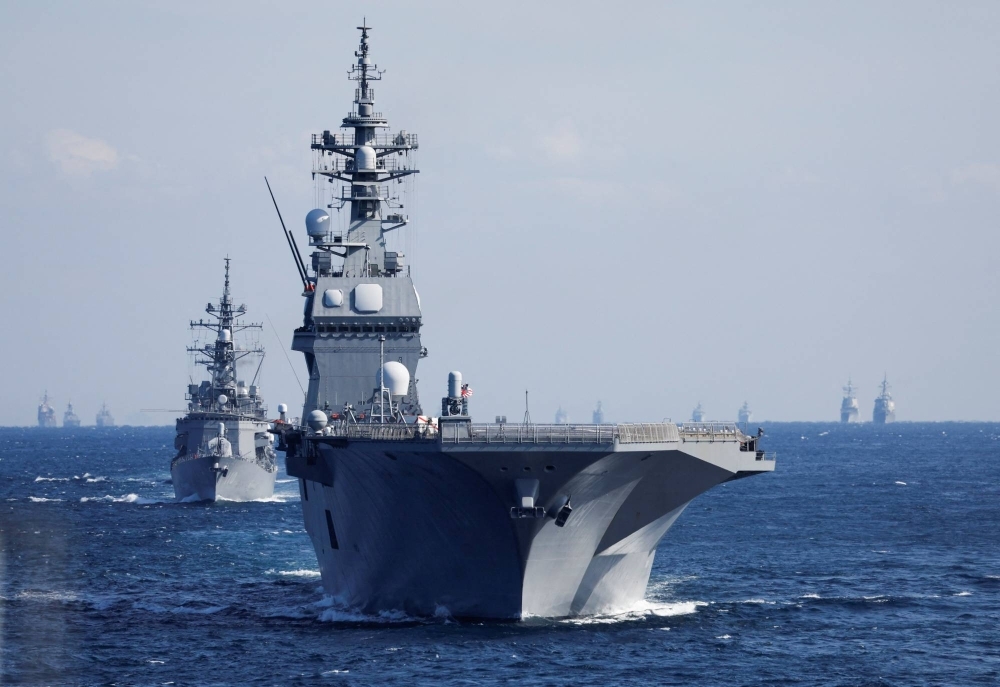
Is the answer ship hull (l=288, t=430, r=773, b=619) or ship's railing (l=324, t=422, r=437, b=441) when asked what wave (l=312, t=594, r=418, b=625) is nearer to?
ship hull (l=288, t=430, r=773, b=619)

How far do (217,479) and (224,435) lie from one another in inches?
103

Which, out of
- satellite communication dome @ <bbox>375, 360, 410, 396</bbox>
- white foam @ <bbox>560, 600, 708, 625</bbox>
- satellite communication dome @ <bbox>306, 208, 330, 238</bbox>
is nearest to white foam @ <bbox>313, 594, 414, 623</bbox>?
white foam @ <bbox>560, 600, 708, 625</bbox>

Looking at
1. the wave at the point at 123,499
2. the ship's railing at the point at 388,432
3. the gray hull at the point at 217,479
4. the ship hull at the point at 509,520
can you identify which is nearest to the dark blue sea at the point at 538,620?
the ship hull at the point at 509,520

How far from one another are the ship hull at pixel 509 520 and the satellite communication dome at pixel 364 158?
31.0ft

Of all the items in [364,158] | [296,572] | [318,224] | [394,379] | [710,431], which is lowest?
[296,572]

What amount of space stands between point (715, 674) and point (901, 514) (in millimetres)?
35131

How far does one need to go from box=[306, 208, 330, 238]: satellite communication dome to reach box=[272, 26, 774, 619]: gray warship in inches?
68.2

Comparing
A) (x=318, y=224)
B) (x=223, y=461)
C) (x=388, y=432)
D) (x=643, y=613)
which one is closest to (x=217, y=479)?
(x=223, y=461)

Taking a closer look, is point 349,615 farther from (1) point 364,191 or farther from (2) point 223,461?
(2) point 223,461

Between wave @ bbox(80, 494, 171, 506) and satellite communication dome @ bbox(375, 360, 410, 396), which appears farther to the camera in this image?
wave @ bbox(80, 494, 171, 506)

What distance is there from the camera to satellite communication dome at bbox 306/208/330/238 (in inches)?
1443

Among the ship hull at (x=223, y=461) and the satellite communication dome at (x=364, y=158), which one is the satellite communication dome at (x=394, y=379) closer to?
the satellite communication dome at (x=364, y=158)

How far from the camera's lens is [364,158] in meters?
37.2

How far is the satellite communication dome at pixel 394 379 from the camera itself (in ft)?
105
